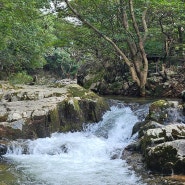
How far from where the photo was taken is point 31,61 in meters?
24.1

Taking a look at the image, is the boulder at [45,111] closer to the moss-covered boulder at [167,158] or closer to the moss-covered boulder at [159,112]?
the moss-covered boulder at [159,112]

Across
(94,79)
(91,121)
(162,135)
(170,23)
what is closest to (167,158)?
(162,135)

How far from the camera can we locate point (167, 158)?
8672 millimetres

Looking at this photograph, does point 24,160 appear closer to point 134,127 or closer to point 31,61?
point 134,127

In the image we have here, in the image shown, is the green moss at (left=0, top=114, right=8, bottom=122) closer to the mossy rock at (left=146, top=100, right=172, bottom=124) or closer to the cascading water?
the cascading water

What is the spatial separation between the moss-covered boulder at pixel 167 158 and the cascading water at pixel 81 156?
66 centimetres

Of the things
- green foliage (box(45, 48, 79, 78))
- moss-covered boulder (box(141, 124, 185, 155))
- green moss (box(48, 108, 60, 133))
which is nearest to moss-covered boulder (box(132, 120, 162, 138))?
moss-covered boulder (box(141, 124, 185, 155))

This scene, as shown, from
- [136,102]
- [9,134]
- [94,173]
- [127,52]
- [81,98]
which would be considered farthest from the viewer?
[127,52]

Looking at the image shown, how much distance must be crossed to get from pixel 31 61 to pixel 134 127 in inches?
518

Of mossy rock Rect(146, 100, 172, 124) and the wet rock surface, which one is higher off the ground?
mossy rock Rect(146, 100, 172, 124)

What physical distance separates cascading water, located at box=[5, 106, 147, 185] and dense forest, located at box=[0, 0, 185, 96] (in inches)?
203

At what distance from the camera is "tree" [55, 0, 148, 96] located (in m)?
18.1

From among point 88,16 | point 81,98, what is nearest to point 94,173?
point 81,98

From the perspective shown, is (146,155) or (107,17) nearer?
(146,155)
